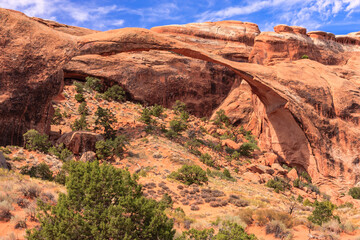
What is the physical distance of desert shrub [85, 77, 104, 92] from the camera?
27.9 meters

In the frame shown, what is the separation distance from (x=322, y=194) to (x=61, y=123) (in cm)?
2020

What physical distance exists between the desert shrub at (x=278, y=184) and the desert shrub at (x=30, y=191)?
1357 cm

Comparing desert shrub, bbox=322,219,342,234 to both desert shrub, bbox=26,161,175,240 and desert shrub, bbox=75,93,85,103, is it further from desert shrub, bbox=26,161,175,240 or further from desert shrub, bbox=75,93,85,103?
desert shrub, bbox=75,93,85,103

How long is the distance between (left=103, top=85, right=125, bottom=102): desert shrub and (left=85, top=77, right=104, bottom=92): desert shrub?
0.87 metres

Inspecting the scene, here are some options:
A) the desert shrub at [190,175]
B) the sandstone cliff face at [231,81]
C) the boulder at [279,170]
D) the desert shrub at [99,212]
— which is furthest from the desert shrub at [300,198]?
the desert shrub at [99,212]

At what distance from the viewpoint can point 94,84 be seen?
28438 millimetres

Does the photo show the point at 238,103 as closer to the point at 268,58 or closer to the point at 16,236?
the point at 268,58

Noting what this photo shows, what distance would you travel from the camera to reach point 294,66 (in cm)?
2298

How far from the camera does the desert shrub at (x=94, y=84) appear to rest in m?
27.9

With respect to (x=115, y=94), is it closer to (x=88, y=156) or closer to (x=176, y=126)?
(x=176, y=126)

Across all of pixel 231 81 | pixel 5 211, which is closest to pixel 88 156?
pixel 5 211

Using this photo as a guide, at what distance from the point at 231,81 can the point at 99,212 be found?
32415mm

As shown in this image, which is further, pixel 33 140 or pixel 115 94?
pixel 115 94

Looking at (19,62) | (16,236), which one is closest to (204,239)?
(16,236)
